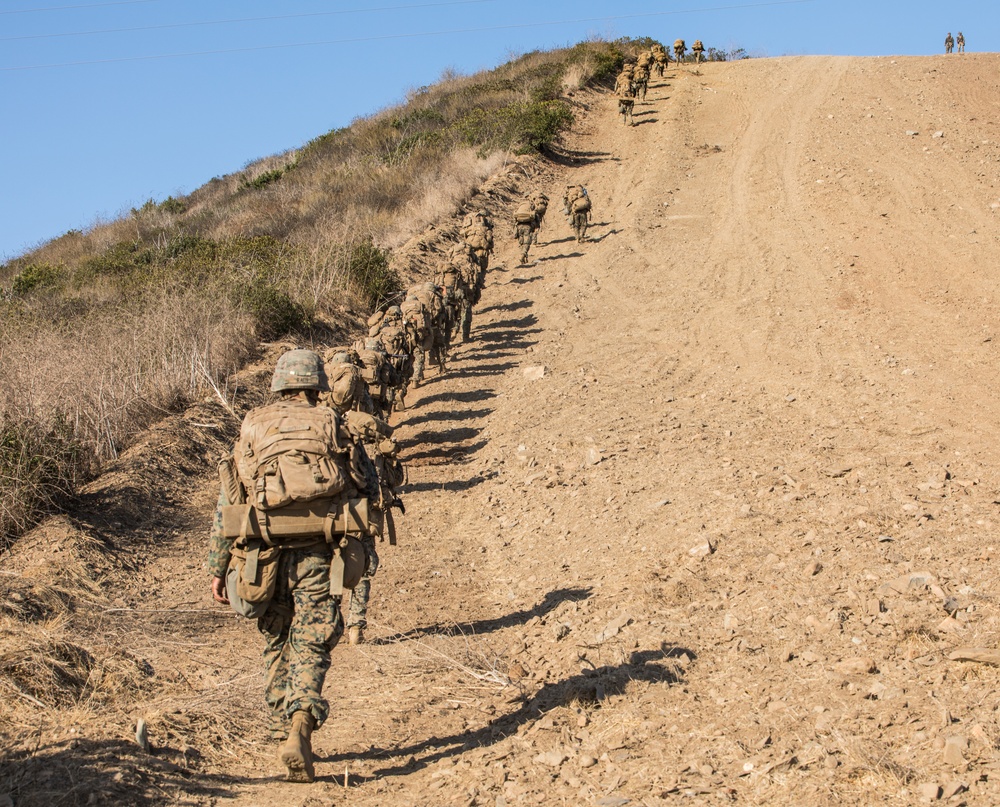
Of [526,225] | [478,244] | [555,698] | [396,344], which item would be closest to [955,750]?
[555,698]

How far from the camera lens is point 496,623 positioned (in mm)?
7223

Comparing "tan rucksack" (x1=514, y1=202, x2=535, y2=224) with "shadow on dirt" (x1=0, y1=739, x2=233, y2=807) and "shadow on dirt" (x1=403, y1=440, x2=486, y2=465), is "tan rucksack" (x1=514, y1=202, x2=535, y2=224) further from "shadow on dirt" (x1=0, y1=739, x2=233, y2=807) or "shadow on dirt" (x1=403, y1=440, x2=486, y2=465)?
"shadow on dirt" (x1=0, y1=739, x2=233, y2=807)

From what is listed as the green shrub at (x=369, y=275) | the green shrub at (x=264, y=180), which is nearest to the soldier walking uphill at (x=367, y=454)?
the green shrub at (x=369, y=275)

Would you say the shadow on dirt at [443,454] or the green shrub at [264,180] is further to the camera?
the green shrub at [264,180]

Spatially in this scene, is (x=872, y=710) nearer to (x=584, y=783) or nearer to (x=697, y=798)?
(x=697, y=798)

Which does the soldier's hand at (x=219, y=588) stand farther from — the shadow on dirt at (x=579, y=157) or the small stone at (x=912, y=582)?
the shadow on dirt at (x=579, y=157)

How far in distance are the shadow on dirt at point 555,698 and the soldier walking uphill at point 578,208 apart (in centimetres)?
1719

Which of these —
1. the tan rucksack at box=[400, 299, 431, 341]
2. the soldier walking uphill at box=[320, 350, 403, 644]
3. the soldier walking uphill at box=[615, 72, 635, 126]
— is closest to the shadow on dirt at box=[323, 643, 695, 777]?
the soldier walking uphill at box=[320, 350, 403, 644]

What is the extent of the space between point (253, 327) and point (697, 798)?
40.6 ft

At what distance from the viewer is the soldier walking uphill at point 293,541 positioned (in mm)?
4637

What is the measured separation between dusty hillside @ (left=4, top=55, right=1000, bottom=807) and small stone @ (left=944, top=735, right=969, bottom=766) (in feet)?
0.07

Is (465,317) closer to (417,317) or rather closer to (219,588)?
(417,317)

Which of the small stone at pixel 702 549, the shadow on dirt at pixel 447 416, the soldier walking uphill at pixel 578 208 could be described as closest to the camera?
the small stone at pixel 702 549

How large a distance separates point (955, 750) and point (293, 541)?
298 cm
